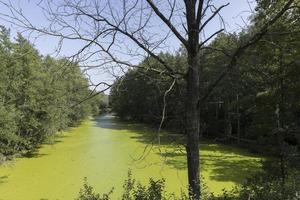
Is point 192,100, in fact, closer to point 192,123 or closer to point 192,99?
point 192,99

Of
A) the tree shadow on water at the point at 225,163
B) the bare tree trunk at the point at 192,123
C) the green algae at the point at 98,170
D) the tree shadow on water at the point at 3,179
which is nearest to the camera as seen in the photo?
the bare tree trunk at the point at 192,123

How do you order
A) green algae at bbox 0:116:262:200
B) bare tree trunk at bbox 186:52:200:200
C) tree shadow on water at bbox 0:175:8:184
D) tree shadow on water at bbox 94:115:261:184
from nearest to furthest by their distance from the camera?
1. bare tree trunk at bbox 186:52:200:200
2. green algae at bbox 0:116:262:200
3. tree shadow on water at bbox 0:175:8:184
4. tree shadow on water at bbox 94:115:261:184

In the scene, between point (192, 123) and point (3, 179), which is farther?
point (3, 179)

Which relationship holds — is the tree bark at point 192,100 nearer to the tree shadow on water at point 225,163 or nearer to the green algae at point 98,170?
the green algae at point 98,170

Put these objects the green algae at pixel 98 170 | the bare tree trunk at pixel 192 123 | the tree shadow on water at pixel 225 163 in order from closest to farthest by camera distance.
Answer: the bare tree trunk at pixel 192 123 < the green algae at pixel 98 170 < the tree shadow on water at pixel 225 163

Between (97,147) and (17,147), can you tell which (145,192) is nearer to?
(17,147)

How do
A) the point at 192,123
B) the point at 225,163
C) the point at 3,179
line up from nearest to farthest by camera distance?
1. the point at 192,123
2. the point at 3,179
3. the point at 225,163

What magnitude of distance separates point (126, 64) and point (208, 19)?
2.73 ft

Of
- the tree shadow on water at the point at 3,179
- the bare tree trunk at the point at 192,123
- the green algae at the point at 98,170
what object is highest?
the bare tree trunk at the point at 192,123

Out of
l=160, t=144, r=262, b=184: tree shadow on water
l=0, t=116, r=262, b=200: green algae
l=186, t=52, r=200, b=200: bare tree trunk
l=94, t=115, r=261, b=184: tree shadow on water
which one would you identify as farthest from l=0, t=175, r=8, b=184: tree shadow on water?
l=186, t=52, r=200, b=200: bare tree trunk

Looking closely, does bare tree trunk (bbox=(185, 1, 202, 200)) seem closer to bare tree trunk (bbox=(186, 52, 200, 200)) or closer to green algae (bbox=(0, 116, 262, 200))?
bare tree trunk (bbox=(186, 52, 200, 200))

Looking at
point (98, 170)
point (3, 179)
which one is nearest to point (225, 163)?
point (98, 170)

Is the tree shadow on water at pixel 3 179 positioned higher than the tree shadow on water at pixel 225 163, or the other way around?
the tree shadow on water at pixel 225 163

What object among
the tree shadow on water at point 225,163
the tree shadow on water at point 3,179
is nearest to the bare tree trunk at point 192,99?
the tree shadow on water at point 225,163
